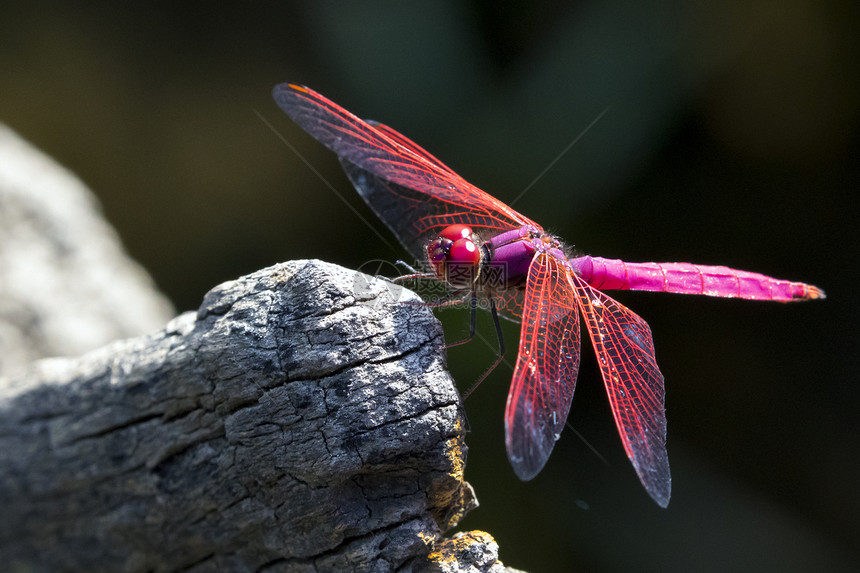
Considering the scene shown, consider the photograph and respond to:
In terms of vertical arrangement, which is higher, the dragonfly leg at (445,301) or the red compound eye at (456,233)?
the red compound eye at (456,233)

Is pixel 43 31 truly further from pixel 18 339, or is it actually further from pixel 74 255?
pixel 18 339

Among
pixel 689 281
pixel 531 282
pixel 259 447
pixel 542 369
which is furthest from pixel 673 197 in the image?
pixel 259 447

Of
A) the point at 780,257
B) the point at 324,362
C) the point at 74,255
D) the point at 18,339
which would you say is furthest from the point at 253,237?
the point at 780,257

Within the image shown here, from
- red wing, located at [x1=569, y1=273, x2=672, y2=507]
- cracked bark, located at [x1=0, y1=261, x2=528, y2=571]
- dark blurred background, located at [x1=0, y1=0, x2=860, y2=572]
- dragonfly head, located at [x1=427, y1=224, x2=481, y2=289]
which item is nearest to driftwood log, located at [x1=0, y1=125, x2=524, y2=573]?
cracked bark, located at [x1=0, y1=261, x2=528, y2=571]

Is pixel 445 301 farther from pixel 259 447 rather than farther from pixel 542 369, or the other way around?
pixel 259 447

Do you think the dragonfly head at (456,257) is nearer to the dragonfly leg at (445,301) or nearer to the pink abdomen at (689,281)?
the dragonfly leg at (445,301)

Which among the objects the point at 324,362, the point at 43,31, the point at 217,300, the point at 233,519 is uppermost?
the point at 43,31

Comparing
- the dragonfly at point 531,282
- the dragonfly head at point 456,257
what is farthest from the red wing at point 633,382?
the dragonfly head at point 456,257
